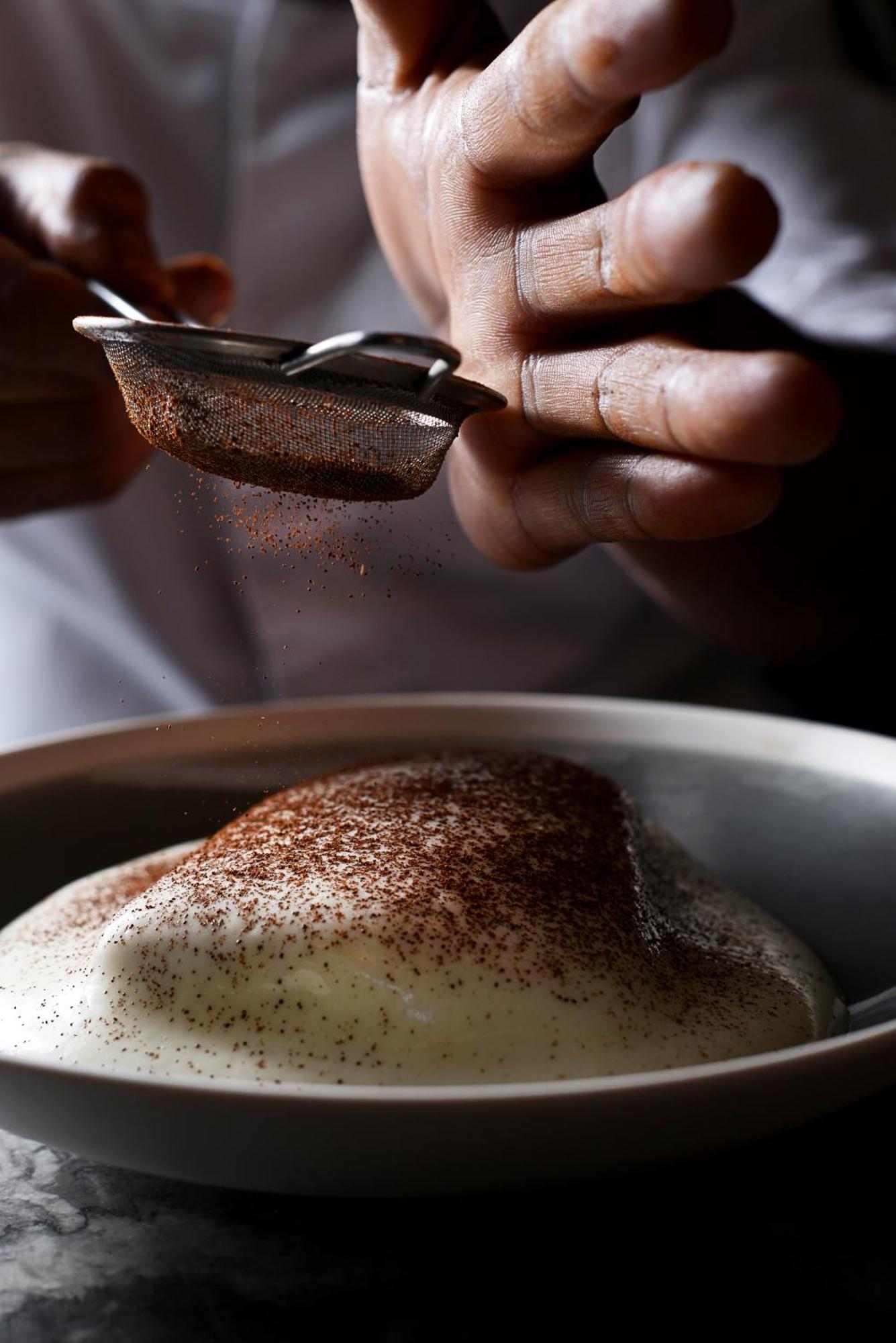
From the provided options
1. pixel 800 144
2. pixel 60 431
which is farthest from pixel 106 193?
pixel 800 144

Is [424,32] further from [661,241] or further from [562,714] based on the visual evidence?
[562,714]

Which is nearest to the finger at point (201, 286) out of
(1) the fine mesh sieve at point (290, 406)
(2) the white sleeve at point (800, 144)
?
(1) the fine mesh sieve at point (290, 406)

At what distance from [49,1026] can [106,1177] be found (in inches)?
4.7

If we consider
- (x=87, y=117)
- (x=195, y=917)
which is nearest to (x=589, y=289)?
(x=195, y=917)

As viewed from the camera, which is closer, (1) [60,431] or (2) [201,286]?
(2) [201,286]

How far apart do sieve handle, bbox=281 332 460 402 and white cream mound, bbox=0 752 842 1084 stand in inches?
11.0

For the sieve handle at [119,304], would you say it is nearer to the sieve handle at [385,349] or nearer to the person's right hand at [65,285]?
the person's right hand at [65,285]

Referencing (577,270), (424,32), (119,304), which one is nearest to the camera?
(577,270)

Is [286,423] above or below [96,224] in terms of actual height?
below


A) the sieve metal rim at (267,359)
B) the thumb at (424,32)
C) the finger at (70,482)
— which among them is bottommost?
the finger at (70,482)

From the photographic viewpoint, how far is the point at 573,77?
56 cm

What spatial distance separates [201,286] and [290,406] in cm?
50

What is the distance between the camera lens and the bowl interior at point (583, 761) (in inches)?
35.6

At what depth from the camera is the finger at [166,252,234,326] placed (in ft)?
3.75
